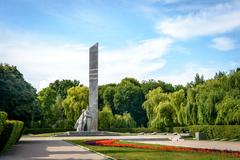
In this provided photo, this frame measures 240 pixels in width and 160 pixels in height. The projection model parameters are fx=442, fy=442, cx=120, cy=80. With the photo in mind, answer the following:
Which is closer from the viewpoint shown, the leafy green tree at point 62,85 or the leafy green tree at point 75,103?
the leafy green tree at point 75,103

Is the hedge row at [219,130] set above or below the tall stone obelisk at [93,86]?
below

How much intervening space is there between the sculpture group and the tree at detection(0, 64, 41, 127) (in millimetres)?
19162

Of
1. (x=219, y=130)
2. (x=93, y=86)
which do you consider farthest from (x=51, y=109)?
(x=219, y=130)

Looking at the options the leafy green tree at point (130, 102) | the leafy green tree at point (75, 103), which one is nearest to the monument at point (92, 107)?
the leafy green tree at point (75, 103)

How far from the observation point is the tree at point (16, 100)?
102 ft

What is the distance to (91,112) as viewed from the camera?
176 ft

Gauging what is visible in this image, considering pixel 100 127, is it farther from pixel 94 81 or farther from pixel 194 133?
pixel 194 133

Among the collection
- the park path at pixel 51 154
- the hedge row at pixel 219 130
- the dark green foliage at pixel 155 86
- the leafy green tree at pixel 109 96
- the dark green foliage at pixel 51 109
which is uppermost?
the dark green foliage at pixel 155 86

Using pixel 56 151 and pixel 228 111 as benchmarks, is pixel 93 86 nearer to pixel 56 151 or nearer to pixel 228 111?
pixel 228 111

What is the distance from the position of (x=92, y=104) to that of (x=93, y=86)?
2.19m

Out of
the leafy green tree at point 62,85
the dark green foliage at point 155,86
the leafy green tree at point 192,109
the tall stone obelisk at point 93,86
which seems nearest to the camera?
the leafy green tree at point 192,109

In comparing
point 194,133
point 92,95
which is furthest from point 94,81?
point 194,133

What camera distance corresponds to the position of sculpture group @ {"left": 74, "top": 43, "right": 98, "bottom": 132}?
53.0m

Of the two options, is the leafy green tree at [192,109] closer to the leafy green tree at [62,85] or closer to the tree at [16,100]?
the tree at [16,100]
